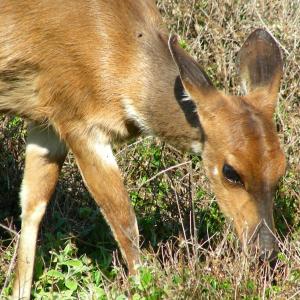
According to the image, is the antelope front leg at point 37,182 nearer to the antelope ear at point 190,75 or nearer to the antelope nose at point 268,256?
the antelope ear at point 190,75

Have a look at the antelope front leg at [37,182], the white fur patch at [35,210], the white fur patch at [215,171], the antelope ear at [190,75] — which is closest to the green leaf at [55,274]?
the antelope front leg at [37,182]

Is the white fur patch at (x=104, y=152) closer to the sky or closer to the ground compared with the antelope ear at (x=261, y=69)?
closer to the ground

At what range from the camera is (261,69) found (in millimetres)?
6844

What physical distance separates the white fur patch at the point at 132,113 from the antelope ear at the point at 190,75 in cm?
48

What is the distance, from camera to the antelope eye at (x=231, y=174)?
6.42 m

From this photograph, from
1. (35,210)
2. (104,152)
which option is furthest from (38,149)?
(104,152)

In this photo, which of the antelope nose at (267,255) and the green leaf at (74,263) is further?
the green leaf at (74,263)

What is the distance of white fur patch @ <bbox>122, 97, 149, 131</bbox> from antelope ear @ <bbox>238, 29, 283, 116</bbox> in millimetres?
740

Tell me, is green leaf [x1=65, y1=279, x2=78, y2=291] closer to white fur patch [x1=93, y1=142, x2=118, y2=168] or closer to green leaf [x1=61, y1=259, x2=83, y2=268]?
green leaf [x1=61, y1=259, x2=83, y2=268]

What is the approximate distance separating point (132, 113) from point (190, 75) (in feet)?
1.98

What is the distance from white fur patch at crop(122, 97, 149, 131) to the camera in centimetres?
679

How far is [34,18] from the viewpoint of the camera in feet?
22.7

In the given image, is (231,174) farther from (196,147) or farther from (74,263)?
(74,263)

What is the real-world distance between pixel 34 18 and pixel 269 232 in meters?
2.19
